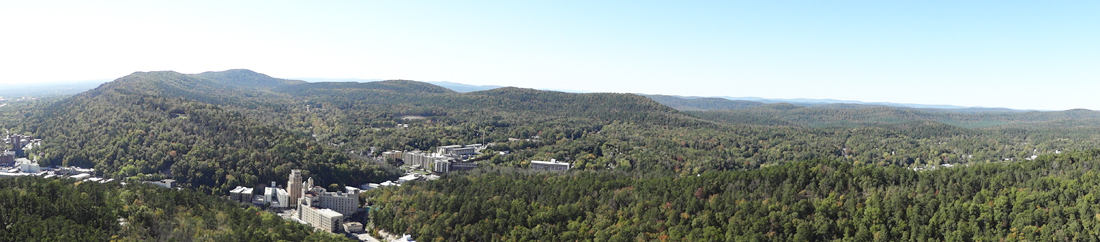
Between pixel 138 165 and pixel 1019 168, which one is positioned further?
pixel 138 165

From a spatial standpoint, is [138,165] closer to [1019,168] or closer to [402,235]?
[402,235]

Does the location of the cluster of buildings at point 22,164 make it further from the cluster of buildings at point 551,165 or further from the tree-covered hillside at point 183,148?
the cluster of buildings at point 551,165

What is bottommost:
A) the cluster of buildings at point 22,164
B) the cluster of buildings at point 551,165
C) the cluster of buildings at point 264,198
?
the cluster of buildings at point 264,198

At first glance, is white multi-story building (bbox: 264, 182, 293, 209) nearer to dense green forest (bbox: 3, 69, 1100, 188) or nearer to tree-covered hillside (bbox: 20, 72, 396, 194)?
tree-covered hillside (bbox: 20, 72, 396, 194)

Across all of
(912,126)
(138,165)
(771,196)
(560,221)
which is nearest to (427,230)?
(560,221)

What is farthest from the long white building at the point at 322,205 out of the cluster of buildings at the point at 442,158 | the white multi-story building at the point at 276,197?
the cluster of buildings at the point at 442,158

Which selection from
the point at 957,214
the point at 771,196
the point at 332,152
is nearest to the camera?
the point at 957,214
